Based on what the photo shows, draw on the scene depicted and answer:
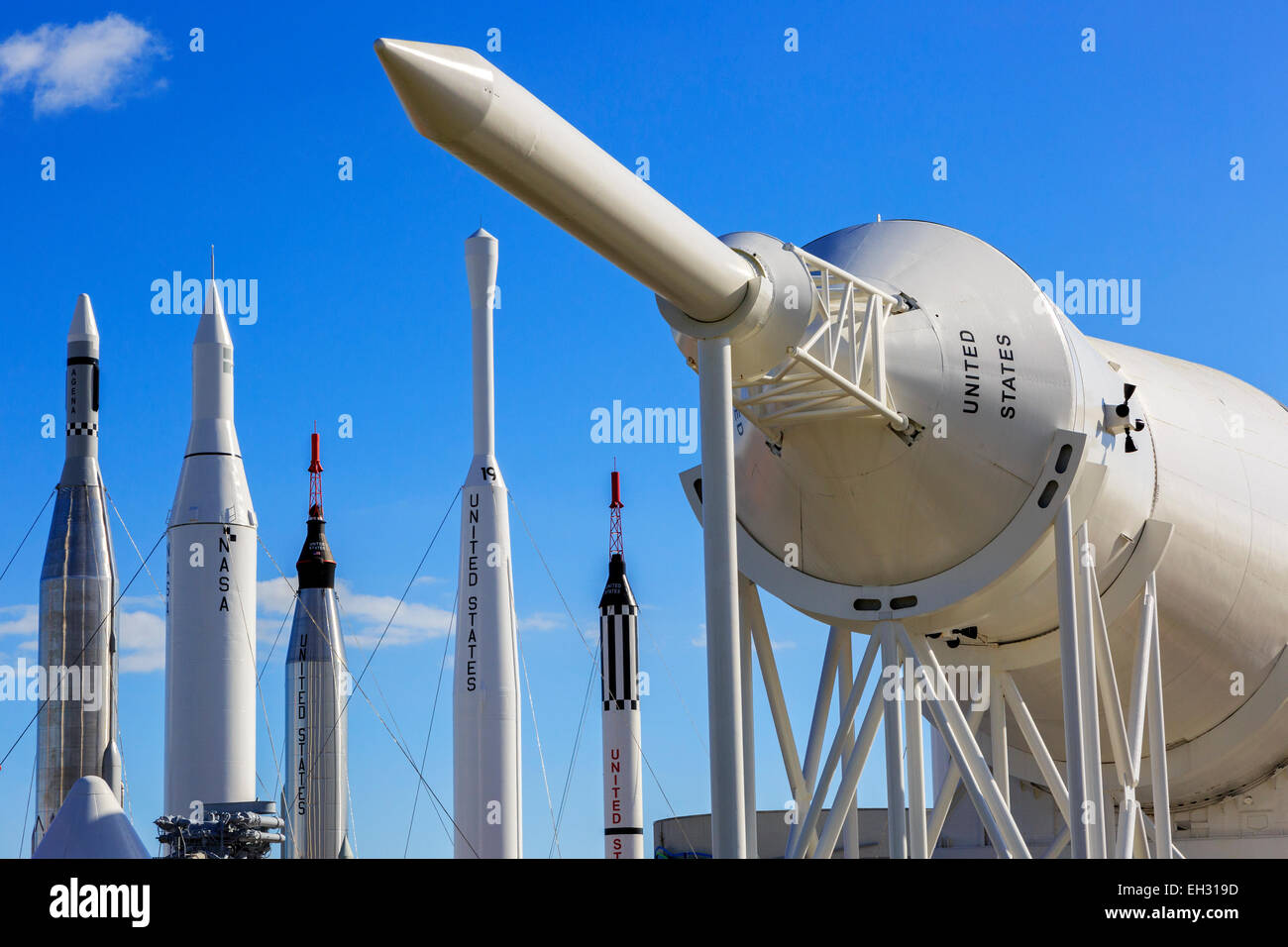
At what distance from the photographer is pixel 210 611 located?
92.2 feet

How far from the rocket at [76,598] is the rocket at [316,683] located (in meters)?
7.01

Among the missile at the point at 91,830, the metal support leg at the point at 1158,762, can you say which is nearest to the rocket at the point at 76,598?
the missile at the point at 91,830

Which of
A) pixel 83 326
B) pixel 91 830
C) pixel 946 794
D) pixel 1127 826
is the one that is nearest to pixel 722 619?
pixel 1127 826

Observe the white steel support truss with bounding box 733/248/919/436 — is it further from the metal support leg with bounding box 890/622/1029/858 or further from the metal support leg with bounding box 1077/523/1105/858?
the metal support leg with bounding box 890/622/1029/858

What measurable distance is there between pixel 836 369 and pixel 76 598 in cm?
2287

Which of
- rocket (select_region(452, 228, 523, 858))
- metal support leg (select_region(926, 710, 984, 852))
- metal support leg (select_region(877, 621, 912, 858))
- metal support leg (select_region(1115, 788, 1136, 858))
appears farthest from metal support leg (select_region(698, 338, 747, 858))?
rocket (select_region(452, 228, 523, 858))

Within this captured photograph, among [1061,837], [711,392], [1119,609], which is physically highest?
[711,392]

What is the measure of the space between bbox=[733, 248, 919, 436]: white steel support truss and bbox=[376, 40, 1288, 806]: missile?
3 cm

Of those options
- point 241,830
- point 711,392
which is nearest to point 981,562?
point 711,392

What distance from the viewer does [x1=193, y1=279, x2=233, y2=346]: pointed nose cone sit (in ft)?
96.4

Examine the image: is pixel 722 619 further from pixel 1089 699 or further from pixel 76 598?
pixel 76 598
